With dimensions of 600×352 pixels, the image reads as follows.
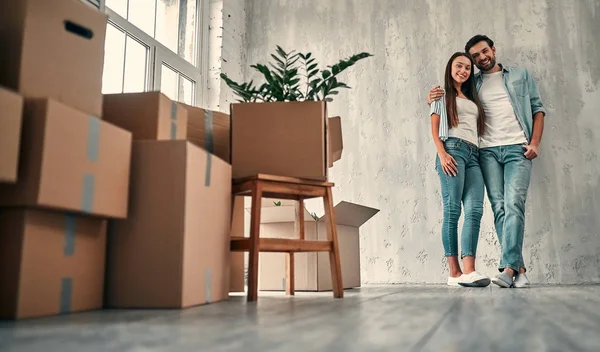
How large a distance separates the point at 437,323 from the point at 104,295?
2.75 ft

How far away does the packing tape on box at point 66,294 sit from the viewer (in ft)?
3.69

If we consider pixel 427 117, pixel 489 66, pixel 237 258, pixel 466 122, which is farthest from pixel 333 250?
pixel 427 117

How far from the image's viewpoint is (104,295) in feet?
4.26

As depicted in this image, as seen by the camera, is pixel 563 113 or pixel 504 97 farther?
pixel 563 113

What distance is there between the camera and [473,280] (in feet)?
7.59

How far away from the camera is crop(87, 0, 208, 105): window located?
2477 mm

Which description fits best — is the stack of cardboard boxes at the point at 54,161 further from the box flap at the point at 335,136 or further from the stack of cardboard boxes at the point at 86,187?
the box flap at the point at 335,136

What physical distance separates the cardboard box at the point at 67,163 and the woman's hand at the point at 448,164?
1716mm

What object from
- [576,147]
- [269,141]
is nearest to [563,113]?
[576,147]

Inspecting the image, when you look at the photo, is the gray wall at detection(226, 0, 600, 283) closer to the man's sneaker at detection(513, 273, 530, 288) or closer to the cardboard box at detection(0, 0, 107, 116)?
the man's sneaker at detection(513, 273, 530, 288)

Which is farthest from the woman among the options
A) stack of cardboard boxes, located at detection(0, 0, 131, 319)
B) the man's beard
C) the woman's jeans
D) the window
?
stack of cardboard boxes, located at detection(0, 0, 131, 319)

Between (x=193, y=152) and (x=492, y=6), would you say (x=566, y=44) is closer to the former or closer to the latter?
(x=492, y=6)

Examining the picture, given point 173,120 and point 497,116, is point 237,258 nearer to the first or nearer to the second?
point 173,120

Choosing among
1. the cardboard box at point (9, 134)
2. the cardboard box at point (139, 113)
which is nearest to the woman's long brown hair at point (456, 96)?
the cardboard box at point (139, 113)
